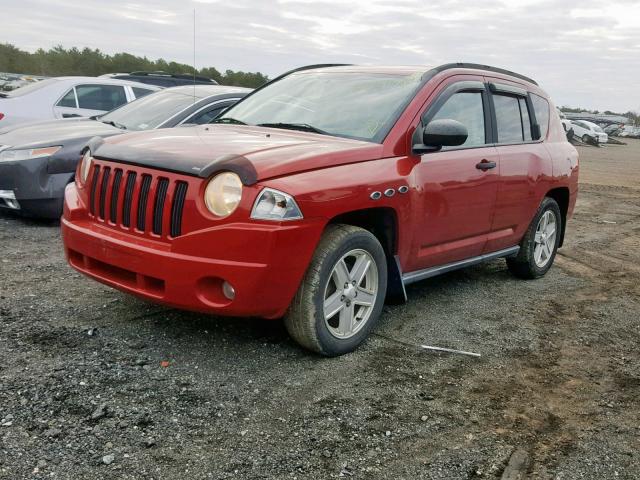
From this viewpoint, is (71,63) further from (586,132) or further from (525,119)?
(525,119)

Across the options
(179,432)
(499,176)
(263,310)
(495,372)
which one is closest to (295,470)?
(179,432)

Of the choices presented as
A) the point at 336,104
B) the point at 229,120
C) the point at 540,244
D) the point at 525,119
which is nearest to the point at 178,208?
the point at 336,104

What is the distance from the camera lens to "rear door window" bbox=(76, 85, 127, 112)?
9148mm

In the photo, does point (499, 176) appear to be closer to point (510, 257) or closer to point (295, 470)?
point (510, 257)

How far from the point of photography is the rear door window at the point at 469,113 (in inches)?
183

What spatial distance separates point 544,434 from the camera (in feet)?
10.2

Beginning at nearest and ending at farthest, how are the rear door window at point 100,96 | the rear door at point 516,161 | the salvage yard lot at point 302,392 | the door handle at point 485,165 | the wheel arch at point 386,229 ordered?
the salvage yard lot at point 302,392 < the wheel arch at point 386,229 < the door handle at point 485,165 < the rear door at point 516,161 < the rear door window at point 100,96

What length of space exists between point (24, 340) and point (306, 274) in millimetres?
1658

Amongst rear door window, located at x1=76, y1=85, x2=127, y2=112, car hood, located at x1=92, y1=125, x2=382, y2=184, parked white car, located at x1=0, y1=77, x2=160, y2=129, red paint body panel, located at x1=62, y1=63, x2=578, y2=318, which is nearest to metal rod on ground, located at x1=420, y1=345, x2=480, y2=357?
red paint body panel, located at x1=62, y1=63, x2=578, y2=318

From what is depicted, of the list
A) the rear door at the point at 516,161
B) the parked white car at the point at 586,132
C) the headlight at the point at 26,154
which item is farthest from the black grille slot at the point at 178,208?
the parked white car at the point at 586,132

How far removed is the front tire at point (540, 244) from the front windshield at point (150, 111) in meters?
3.72

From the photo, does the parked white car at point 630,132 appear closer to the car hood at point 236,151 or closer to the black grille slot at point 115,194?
the car hood at point 236,151

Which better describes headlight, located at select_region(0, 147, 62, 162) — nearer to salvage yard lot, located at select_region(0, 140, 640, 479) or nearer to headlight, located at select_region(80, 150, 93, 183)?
Answer: salvage yard lot, located at select_region(0, 140, 640, 479)

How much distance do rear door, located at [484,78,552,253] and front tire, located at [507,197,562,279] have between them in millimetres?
182
